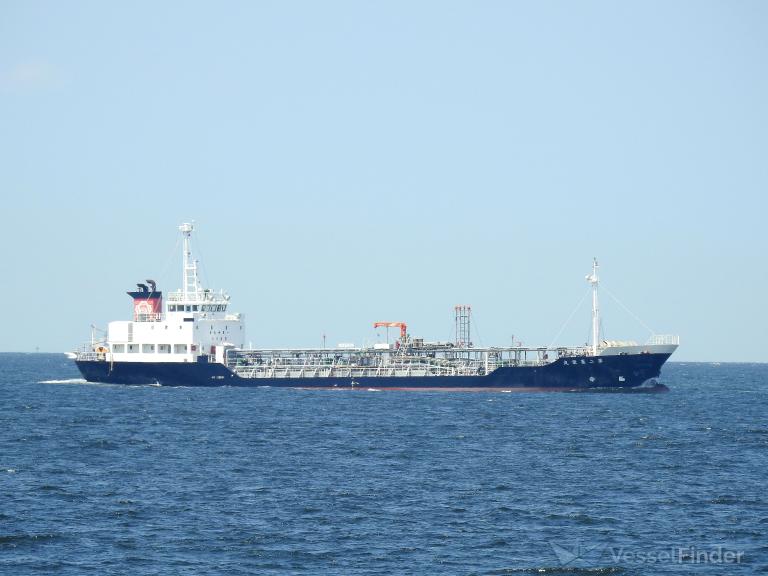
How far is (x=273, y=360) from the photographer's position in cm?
10300

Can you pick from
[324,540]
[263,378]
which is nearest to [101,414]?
[263,378]

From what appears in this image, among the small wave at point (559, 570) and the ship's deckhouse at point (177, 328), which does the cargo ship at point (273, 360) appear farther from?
the small wave at point (559, 570)

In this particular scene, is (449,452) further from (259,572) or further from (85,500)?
(259,572)

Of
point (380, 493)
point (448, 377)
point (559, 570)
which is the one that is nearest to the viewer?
point (559, 570)

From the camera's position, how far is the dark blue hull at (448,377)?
9131 cm

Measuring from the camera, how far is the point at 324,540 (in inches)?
1422

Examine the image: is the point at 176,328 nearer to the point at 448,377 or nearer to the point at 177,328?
the point at 177,328

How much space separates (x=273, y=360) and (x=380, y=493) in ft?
195

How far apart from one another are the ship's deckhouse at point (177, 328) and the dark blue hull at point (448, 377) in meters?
1.45

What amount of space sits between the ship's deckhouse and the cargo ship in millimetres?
93

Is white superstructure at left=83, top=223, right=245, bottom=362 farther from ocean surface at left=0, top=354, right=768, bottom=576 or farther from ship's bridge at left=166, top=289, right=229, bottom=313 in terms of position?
ocean surface at left=0, top=354, right=768, bottom=576

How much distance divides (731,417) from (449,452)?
1376 inches

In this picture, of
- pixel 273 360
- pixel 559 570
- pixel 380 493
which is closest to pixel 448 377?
pixel 273 360

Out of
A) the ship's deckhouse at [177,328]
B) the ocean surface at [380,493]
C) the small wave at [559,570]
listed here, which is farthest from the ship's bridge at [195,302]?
the small wave at [559,570]
